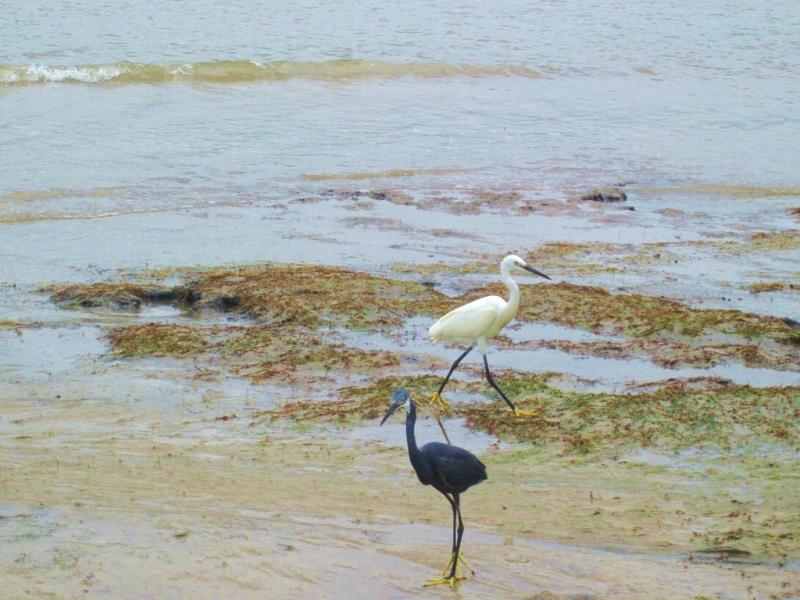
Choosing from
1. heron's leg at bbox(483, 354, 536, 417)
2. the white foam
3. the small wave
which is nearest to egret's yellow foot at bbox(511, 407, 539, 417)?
heron's leg at bbox(483, 354, 536, 417)

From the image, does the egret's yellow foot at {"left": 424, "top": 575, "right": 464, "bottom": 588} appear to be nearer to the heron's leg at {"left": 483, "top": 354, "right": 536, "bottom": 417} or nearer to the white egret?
the heron's leg at {"left": 483, "top": 354, "right": 536, "bottom": 417}

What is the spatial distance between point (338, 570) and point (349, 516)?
2.04 ft

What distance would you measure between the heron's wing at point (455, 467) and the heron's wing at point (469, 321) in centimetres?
263

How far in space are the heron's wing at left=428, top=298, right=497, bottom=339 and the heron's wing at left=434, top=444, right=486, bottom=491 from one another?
8.61 feet

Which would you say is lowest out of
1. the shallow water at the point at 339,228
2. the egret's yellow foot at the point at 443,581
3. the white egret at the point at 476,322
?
the shallow water at the point at 339,228

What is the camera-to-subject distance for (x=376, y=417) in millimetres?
6742

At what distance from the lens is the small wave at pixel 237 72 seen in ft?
72.0

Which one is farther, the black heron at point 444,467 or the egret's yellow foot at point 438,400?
the egret's yellow foot at point 438,400

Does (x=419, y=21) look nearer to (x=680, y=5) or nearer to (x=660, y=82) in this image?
(x=660, y=82)

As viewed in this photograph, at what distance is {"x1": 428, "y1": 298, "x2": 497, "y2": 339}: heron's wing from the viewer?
726cm

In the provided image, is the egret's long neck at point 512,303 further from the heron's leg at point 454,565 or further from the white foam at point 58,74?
the white foam at point 58,74

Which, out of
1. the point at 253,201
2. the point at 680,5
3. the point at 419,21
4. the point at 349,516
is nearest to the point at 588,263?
the point at 253,201

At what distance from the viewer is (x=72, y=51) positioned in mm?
23828

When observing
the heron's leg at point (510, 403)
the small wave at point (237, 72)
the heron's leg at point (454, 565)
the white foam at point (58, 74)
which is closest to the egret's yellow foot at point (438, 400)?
the heron's leg at point (510, 403)
